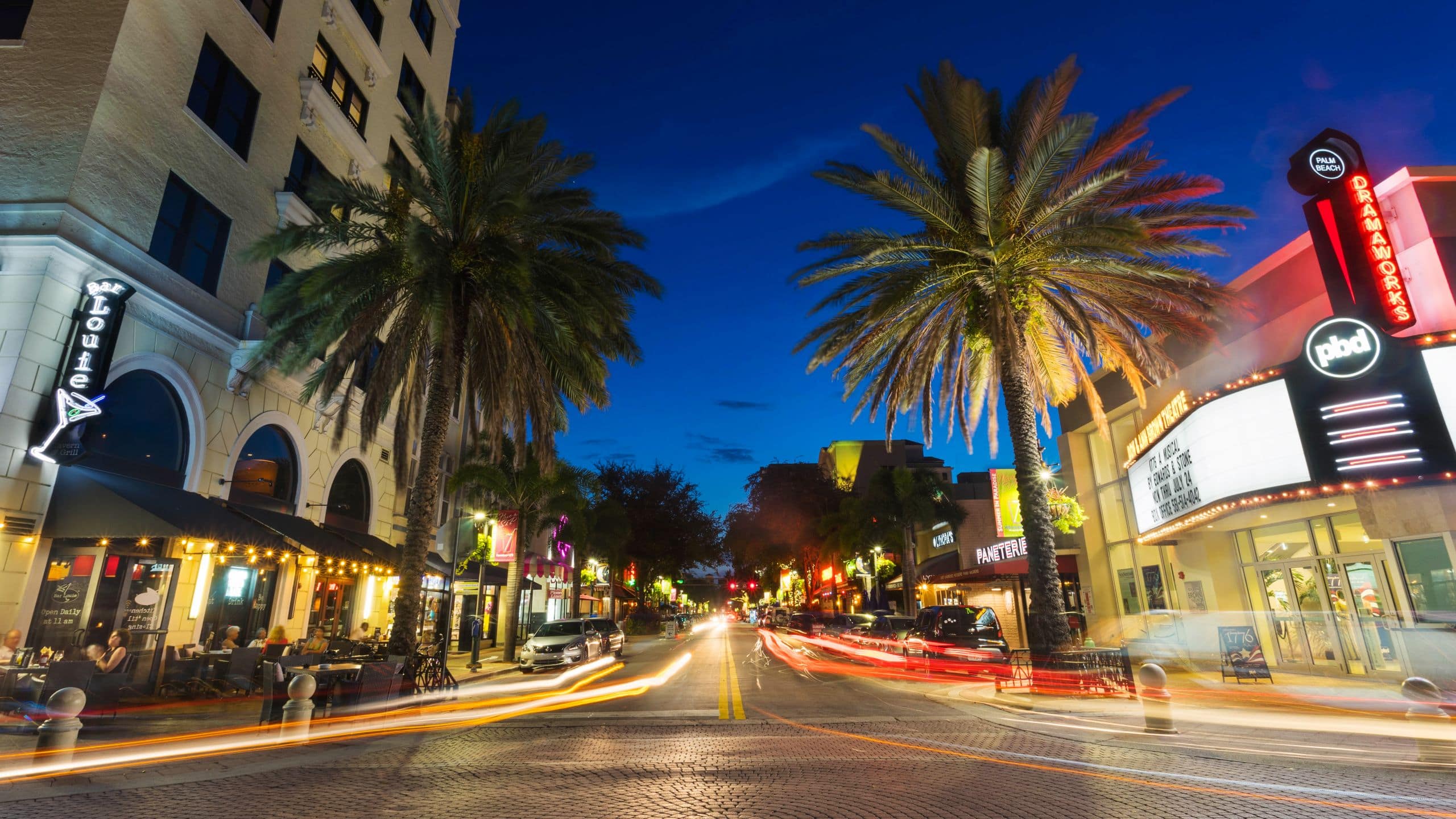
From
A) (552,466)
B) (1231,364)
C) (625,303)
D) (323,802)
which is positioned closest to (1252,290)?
(1231,364)

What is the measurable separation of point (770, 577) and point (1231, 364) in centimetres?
8155

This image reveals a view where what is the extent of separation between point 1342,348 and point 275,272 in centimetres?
2549

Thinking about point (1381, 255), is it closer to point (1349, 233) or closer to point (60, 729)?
point (1349, 233)

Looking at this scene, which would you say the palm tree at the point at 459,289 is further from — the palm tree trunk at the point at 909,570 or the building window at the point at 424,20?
the palm tree trunk at the point at 909,570

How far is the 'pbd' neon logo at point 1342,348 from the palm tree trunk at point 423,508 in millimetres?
18147

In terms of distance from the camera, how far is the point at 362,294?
54.4ft

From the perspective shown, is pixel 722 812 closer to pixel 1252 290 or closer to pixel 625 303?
pixel 625 303

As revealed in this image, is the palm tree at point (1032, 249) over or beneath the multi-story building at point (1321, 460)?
over

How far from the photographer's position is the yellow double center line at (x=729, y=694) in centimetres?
1230

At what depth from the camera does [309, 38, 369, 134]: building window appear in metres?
21.4

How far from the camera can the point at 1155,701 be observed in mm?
9953

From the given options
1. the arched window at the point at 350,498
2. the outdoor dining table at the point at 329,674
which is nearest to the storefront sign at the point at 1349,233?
the outdoor dining table at the point at 329,674

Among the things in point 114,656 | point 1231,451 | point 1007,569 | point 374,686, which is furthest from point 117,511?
point 1007,569

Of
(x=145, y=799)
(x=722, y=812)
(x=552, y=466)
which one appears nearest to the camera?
(x=722, y=812)
